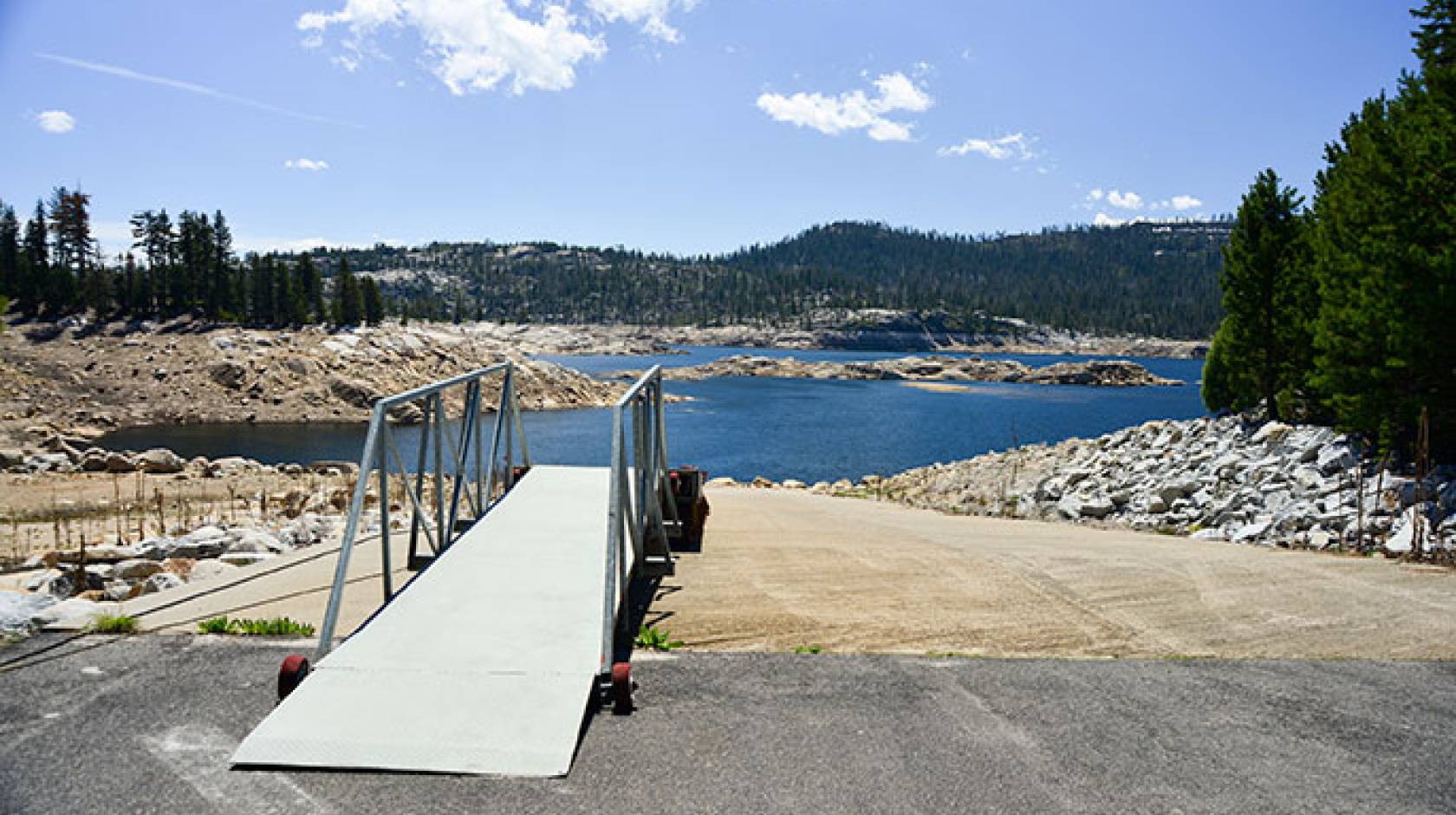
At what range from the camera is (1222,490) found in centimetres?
1955

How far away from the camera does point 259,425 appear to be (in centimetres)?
6028

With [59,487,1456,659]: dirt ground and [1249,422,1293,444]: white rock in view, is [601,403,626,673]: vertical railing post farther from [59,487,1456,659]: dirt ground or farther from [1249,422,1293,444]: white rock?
[1249,422,1293,444]: white rock

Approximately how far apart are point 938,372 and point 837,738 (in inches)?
4994

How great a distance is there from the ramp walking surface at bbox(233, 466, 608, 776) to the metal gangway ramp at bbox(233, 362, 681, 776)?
0.01m

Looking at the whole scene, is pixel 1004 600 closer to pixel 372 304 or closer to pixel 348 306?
pixel 348 306

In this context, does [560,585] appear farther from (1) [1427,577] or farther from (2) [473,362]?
(2) [473,362]

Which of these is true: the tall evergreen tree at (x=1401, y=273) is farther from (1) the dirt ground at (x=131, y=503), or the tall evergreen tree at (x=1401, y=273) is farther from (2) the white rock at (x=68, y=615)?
(1) the dirt ground at (x=131, y=503)

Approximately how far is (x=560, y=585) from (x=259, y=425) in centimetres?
6083

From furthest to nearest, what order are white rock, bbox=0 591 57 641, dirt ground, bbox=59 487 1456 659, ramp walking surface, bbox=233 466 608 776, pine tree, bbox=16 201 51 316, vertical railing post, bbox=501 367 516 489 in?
pine tree, bbox=16 201 51 316 → vertical railing post, bbox=501 367 516 489 → dirt ground, bbox=59 487 1456 659 → white rock, bbox=0 591 57 641 → ramp walking surface, bbox=233 466 608 776

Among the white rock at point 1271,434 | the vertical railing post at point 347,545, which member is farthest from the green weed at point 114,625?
the white rock at point 1271,434

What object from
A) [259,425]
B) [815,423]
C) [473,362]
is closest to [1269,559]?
[815,423]

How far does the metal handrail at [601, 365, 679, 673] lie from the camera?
23.3 ft

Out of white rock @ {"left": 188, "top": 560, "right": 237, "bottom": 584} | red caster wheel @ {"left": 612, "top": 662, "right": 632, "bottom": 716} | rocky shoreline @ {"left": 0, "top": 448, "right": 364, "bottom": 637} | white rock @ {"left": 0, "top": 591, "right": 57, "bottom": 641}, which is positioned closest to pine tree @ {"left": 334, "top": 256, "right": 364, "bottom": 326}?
rocky shoreline @ {"left": 0, "top": 448, "right": 364, "bottom": 637}

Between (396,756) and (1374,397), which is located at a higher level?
(1374,397)
